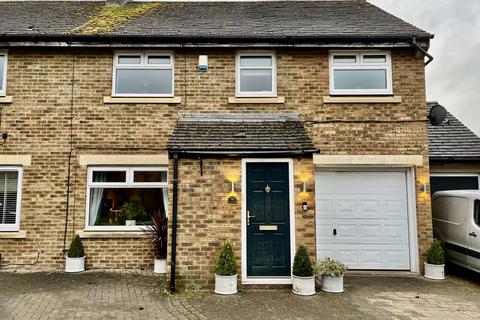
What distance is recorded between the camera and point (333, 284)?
6836 millimetres

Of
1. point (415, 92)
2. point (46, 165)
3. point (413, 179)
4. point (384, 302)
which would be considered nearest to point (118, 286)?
point (46, 165)

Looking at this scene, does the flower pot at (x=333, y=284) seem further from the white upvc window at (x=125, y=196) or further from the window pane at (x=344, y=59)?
the window pane at (x=344, y=59)

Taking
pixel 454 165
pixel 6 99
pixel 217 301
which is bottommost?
pixel 217 301

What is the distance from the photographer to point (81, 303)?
6.08 metres

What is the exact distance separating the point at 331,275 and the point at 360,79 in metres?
4.80

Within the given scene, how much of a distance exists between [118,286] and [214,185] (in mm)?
2629

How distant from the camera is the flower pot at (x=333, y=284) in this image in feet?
22.4

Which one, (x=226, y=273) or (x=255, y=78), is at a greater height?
(x=255, y=78)

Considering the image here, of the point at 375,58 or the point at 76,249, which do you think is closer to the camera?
the point at 76,249

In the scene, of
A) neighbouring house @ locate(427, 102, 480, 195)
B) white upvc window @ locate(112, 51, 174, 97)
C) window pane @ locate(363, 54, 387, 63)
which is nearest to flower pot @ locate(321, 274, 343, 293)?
neighbouring house @ locate(427, 102, 480, 195)

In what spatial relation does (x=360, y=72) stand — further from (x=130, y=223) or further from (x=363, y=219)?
(x=130, y=223)

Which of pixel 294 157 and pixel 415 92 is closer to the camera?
pixel 294 157

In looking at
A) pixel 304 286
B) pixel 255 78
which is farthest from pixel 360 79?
pixel 304 286

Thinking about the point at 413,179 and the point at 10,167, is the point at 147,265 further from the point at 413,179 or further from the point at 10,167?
the point at 413,179
